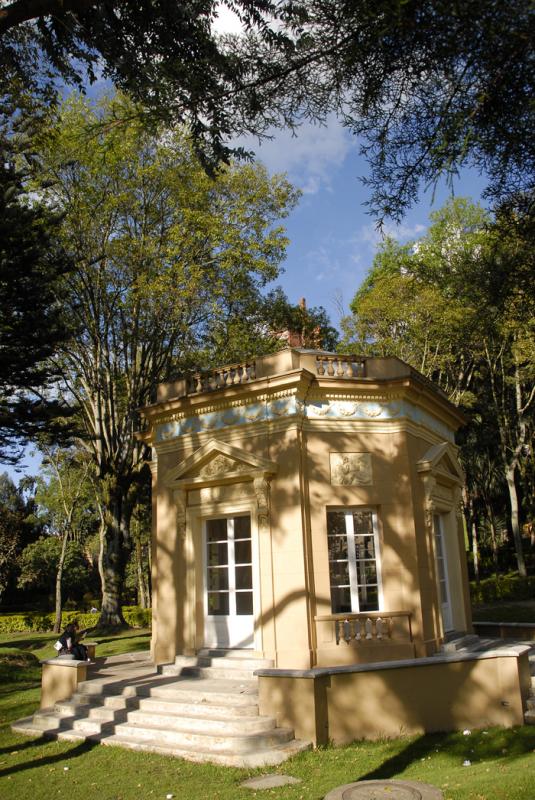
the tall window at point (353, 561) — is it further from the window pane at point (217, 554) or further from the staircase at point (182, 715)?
the window pane at point (217, 554)

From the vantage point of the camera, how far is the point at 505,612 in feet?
68.9

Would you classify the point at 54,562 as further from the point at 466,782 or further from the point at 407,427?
the point at 466,782

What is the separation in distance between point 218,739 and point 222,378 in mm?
6291

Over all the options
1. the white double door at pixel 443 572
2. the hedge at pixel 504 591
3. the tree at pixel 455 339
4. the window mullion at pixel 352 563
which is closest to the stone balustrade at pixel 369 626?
the window mullion at pixel 352 563

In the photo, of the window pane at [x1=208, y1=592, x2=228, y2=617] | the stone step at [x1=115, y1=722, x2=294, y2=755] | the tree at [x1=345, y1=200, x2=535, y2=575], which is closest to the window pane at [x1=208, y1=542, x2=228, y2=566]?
the window pane at [x1=208, y1=592, x2=228, y2=617]

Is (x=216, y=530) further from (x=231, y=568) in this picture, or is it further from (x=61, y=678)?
(x=61, y=678)

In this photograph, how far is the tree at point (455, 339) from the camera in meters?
22.8

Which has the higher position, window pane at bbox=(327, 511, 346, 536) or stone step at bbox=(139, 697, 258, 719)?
window pane at bbox=(327, 511, 346, 536)

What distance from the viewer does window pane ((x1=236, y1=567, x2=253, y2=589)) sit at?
449 inches

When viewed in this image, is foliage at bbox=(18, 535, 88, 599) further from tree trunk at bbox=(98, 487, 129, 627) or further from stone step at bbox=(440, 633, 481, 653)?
stone step at bbox=(440, 633, 481, 653)

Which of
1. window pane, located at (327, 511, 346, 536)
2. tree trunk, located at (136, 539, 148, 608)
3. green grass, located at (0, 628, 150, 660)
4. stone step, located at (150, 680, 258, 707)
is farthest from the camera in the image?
tree trunk, located at (136, 539, 148, 608)

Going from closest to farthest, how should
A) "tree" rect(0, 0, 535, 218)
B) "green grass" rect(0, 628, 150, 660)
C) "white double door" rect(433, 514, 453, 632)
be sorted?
1. "tree" rect(0, 0, 535, 218)
2. "white double door" rect(433, 514, 453, 632)
3. "green grass" rect(0, 628, 150, 660)

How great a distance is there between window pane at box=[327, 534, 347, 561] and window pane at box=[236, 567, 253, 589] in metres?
1.46

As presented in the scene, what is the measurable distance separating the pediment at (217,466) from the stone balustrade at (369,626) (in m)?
2.59
